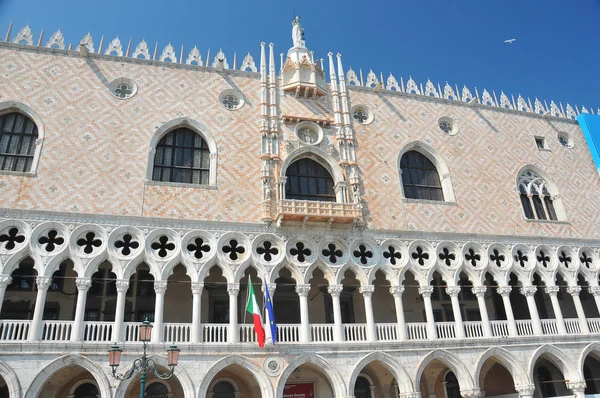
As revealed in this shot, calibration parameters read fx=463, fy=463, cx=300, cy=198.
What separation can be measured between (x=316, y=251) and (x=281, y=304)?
2714mm

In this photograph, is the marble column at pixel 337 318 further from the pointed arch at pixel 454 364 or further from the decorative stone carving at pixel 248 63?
the decorative stone carving at pixel 248 63

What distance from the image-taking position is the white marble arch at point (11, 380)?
10227 millimetres

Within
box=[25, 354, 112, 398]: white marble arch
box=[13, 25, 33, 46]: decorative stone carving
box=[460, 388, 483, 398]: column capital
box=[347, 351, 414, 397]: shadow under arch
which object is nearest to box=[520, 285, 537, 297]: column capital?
box=[460, 388, 483, 398]: column capital

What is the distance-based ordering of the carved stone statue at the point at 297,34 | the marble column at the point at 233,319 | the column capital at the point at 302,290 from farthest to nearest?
1. the carved stone statue at the point at 297,34
2. the column capital at the point at 302,290
3. the marble column at the point at 233,319

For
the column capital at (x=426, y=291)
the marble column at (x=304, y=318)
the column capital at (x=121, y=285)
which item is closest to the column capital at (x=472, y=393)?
the column capital at (x=426, y=291)

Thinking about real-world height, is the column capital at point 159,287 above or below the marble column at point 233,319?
above

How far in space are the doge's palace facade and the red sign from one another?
6 centimetres

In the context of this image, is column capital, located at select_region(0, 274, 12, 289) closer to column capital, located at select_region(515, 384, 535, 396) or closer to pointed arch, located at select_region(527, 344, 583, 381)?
column capital, located at select_region(515, 384, 535, 396)

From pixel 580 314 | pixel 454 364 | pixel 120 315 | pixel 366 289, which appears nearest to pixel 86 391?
pixel 120 315

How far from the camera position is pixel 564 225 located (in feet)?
55.0

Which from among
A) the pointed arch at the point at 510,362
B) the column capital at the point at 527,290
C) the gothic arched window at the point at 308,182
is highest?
the gothic arched window at the point at 308,182

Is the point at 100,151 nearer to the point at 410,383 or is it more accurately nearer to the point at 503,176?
the point at 410,383

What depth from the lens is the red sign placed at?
13716 millimetres

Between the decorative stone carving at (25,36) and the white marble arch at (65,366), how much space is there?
959 centimetres
